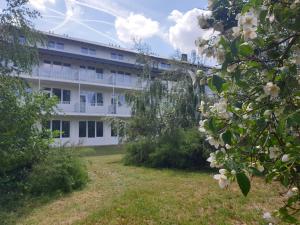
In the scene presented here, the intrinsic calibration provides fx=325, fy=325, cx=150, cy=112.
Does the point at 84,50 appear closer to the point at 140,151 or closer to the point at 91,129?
the point at 91,129

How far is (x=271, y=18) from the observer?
66.9 inches

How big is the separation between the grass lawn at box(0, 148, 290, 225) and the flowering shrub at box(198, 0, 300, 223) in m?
3.69

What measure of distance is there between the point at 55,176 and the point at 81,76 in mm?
18342

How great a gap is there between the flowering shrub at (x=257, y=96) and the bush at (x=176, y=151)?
935cm

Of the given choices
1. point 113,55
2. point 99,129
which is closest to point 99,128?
point 99,129

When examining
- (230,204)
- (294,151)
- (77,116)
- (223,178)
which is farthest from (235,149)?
(77,116)

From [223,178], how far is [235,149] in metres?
0.20

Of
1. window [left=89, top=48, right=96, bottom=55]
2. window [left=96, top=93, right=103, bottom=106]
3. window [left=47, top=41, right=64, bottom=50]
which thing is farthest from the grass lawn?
window [left=89, top=48, right=96, bottom=55]

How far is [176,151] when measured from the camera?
39.4ft

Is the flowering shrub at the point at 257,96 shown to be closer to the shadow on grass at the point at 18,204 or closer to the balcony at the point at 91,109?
the shadow on grass at the point at 18,204

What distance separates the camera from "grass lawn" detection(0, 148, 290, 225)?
18.4ft

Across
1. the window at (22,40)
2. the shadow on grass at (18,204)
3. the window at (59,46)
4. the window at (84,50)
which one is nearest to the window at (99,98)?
the window at (84,50)

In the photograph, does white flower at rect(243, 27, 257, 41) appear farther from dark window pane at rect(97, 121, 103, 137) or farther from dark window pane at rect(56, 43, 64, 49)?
dark window pane at rect(56, 43, 64, 49)

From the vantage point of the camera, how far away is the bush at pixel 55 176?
7936 millimetres
